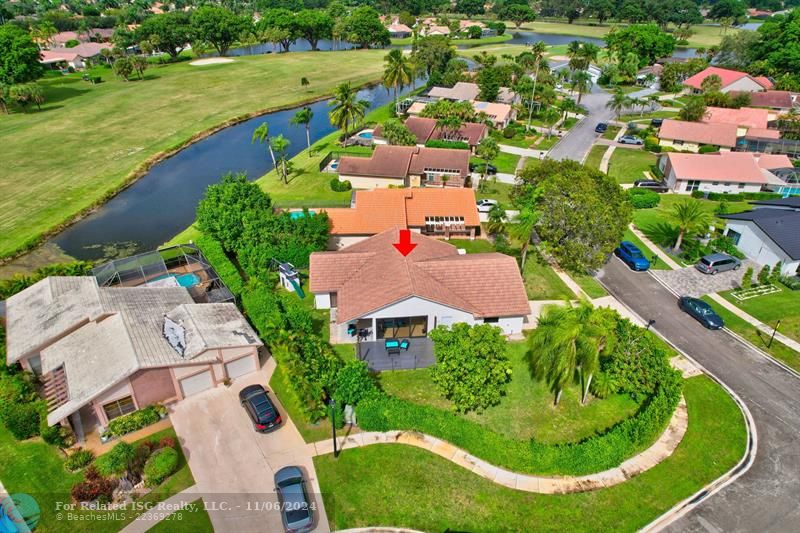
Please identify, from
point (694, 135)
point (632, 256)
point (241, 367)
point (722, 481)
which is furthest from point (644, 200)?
point (241, 367)

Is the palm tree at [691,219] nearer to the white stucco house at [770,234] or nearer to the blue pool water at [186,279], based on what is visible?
the white stucco house at [770,234]

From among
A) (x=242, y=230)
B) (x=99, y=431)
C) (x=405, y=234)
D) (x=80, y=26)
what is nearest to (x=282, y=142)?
(x=242, y=230)

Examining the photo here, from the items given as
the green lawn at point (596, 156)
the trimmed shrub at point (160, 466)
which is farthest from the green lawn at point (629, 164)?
the trimmed shrub at point (160, 466)

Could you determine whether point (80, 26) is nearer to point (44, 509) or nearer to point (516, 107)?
point (516, 107)

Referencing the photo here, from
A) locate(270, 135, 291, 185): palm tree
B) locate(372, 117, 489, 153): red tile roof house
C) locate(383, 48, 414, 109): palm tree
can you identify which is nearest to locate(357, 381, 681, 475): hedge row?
locate(270, 135, 291, 185): palm tree

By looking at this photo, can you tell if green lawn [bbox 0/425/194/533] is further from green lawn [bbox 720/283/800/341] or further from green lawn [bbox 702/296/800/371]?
green lawn [bbox 720/283/800/341]

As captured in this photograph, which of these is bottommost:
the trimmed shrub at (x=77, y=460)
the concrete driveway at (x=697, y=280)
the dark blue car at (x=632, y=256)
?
the trimmed shrub at (x=77, y=460)

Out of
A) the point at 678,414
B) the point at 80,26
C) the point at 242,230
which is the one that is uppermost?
the point at 80,26
